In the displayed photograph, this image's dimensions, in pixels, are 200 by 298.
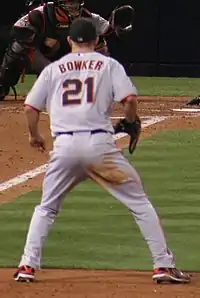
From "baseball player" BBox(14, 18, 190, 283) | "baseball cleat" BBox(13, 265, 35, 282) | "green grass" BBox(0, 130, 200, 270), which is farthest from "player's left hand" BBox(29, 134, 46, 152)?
"green grass" BBox(0, 130, 200, 270)

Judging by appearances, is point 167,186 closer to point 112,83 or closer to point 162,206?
point 162,206

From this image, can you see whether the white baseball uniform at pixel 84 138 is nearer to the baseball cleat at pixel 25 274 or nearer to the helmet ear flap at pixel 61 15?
the baseball cleat at pixel 25 274

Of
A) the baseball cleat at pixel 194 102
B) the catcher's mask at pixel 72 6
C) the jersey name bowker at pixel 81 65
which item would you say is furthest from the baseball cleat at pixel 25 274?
the baseball cleat at pixel 194 102

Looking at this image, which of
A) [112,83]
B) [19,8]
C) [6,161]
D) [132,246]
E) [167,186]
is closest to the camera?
[112,83]

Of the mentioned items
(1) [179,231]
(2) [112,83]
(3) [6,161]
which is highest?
(2) [112,83]

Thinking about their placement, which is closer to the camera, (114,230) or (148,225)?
(148,225)

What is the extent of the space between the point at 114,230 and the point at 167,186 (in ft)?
7.61

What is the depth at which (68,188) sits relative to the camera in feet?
25.2

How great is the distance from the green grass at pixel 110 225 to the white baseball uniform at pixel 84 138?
28.4 inches

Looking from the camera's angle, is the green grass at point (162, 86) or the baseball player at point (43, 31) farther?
the green grass at point (162, 86)

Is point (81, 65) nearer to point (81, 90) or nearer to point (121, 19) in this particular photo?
point (81, 90)

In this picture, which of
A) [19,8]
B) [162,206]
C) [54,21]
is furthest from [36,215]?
[19,8]

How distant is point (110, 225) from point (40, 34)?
8497 millimetres

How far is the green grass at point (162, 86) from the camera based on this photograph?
75.0ft
